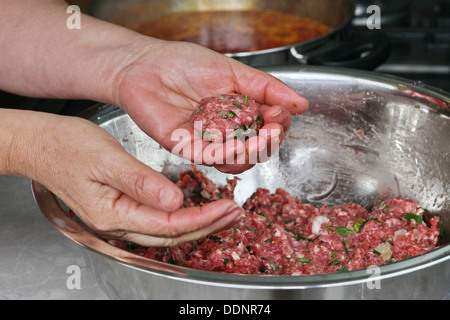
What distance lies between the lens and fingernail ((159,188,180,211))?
3.68ft

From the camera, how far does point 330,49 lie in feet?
7.57

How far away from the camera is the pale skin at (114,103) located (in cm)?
117

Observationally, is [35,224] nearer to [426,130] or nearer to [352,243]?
[352,243]

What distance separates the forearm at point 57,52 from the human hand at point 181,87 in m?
0.07

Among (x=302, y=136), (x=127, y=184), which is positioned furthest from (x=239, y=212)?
(x=302, y=136)

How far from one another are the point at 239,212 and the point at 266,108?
53 centimetres

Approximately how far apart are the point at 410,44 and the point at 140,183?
2.32m

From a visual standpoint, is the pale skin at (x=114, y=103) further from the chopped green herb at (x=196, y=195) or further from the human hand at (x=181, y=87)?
the chopped green herb at (x=196, y=195)

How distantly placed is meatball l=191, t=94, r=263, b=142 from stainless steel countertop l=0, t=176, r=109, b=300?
440 mm

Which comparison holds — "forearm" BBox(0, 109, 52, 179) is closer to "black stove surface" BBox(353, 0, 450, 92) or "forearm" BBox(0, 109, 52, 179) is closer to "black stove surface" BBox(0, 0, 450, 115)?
A: "black stove surface" BBox(0, 0, 450, 115)

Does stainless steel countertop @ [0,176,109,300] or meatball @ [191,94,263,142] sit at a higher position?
meatball @ [191,94,263,142]

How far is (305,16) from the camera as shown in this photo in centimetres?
319

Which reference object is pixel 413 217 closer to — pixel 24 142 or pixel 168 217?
pixel 168 217

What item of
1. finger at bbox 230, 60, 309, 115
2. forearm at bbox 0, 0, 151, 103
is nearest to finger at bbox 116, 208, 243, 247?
finger at bbox 230, 60, 309, 115
